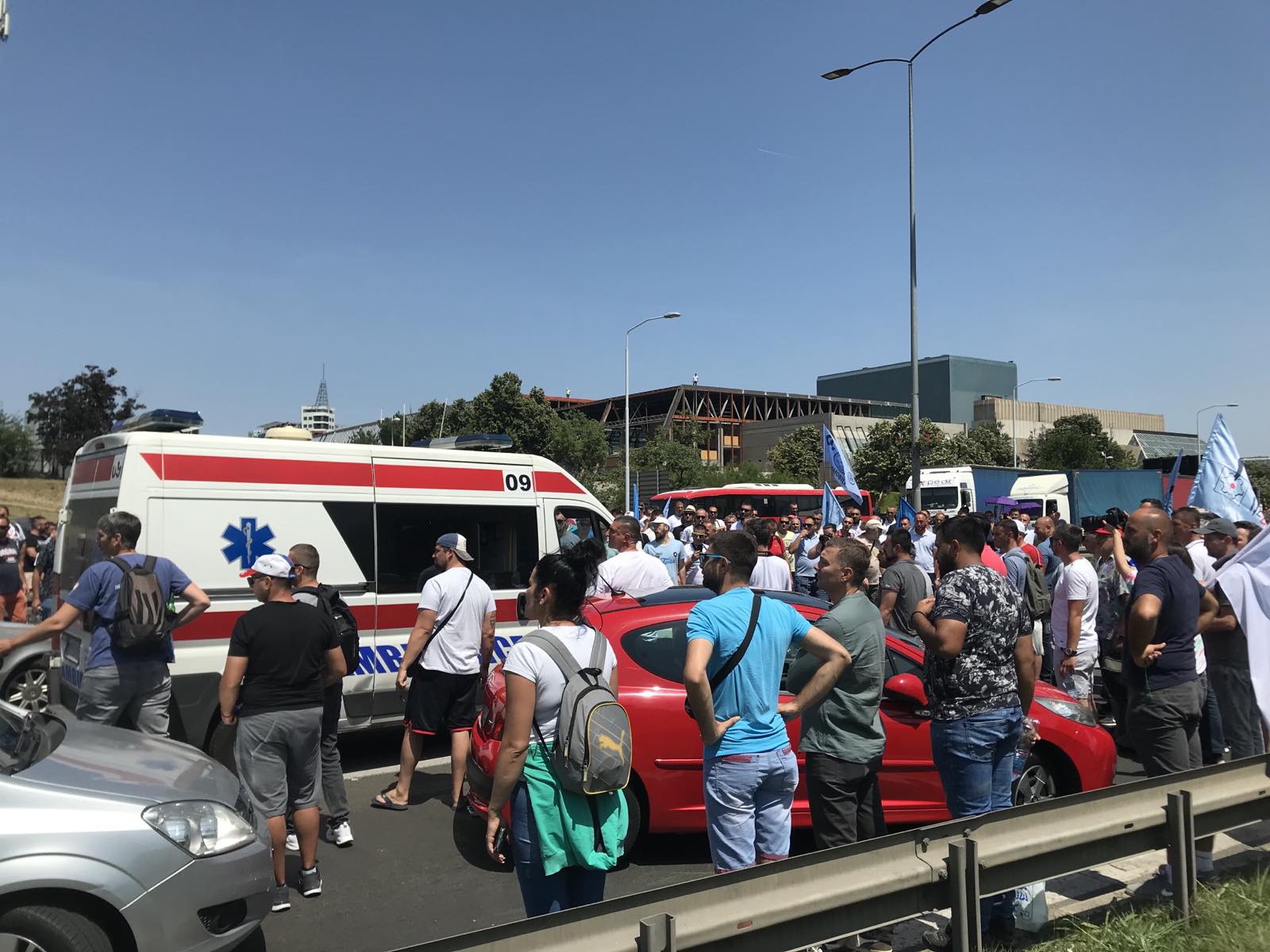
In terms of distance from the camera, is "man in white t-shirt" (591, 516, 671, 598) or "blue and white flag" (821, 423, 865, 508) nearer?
"man in white t-shirt" (591, 516, 671, 598)

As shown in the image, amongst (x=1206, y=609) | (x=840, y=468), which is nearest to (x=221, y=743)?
(x=1206, y=609)

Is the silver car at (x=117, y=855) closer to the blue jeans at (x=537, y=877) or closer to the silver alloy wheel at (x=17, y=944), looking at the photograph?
the silver alloy wheel at (x=17, y=944)

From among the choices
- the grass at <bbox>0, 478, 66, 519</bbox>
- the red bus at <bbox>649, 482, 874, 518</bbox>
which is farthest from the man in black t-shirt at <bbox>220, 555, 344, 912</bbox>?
the grass at <bbox>0, 478, 66, 519</bbox>

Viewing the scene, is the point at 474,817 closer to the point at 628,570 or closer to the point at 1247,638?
the point at 628,570

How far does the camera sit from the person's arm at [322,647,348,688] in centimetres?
501

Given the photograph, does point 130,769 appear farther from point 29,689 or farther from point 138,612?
point 29,689

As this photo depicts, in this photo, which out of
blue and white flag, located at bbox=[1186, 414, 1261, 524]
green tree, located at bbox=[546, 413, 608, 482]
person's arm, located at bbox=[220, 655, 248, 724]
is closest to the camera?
person's arm, located at bbox=[220, 655, 248, 724]

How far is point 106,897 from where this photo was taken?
3.40m

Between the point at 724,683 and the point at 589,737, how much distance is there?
2.58 feet

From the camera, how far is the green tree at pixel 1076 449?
75.0 metres

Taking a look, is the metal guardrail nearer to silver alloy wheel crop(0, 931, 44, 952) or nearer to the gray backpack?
the gray backpack

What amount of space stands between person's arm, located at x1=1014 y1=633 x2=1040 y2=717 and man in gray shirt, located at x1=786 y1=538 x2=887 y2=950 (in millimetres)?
592

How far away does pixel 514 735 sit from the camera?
3207mm

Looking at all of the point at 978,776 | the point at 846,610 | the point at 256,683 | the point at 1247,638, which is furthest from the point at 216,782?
the point at 1247,638
